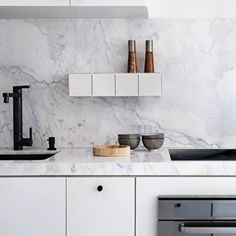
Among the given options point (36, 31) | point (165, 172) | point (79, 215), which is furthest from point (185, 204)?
point (36, 31)

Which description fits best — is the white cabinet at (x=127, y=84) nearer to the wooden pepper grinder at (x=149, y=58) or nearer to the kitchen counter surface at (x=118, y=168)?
the wooden pepper grinder at (x=149, y=58)

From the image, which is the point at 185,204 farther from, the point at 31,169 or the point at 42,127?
the point at 42,127

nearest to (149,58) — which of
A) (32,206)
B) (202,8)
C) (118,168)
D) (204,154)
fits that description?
(202,8)

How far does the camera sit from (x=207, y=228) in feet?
5.49

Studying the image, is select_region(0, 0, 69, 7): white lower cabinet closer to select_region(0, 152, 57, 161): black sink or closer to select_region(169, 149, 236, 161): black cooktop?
select_region(0, 152, 57, 161): black sink

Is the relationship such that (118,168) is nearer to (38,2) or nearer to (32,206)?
(32,206)

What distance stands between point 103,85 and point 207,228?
0.94m

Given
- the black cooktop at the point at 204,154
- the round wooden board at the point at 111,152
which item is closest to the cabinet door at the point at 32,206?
the round wooden board at the point at 111,152

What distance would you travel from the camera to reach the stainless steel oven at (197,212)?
1.70 m

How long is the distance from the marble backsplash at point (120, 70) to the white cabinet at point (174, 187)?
0.65 metres

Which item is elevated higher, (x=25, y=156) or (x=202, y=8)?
(x=202, y=8)

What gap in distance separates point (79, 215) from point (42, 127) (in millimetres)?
768

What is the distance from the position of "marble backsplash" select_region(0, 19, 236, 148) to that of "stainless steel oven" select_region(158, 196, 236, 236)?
0.69 metres

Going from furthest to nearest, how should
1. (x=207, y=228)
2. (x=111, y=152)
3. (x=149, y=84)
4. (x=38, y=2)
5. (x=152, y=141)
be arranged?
(x=149, y=84) < (x=152, y=141) < (x=38, y=2) < (x=111, y=152) < (x=207, y=228)
